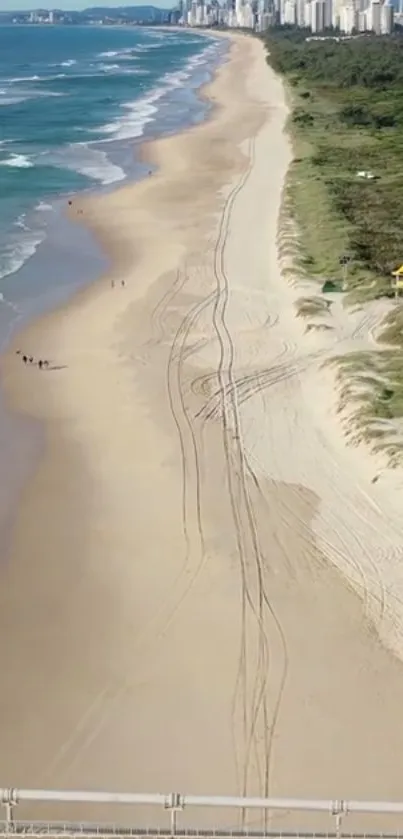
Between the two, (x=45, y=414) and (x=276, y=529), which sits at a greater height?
(x=45, y=414)

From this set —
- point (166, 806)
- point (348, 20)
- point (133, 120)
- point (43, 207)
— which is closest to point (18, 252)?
point (43, 207)

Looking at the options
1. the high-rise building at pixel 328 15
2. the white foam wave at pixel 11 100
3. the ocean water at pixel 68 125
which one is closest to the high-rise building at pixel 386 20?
the high-rise building at pixel 328 15

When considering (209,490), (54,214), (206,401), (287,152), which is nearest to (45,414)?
(206,401)

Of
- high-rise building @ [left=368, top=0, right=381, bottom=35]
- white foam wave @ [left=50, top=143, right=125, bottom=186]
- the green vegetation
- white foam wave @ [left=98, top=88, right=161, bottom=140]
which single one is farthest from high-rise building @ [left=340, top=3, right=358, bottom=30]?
→ white foam wave @ [left=50, top=143, right=125, bottom=186]

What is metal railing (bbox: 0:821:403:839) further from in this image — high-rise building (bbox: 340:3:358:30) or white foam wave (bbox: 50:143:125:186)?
high-rise building (bbox: 340:3:358:30)

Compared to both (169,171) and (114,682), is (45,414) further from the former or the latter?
(169,171)
